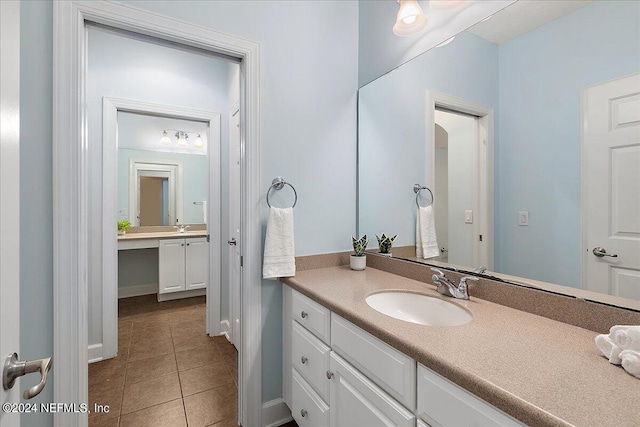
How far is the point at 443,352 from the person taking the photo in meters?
0.74

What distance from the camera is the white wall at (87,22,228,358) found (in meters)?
2.27

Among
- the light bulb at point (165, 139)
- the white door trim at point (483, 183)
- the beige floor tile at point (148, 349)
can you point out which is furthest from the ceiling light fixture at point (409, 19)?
the light bulb at point (165, 139)

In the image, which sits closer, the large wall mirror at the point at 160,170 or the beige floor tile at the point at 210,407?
the beige floor tile at the point at 210,407

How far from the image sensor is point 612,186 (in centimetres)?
88

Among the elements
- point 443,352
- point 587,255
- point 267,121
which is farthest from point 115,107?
point 587,255

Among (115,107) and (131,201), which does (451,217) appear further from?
(131,201)

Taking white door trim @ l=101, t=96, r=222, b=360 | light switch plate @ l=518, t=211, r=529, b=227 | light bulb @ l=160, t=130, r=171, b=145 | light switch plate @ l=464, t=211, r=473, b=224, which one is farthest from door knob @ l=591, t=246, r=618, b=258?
light bulb @ l=160, t=130, r=171, b=145

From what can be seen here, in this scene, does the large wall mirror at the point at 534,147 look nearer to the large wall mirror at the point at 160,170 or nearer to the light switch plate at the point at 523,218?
the light switch plate at the point at 523,218

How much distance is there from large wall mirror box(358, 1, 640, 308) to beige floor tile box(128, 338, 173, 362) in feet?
7.20

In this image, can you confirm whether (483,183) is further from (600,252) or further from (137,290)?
(137,290)

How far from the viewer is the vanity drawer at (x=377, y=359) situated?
823 millimetres

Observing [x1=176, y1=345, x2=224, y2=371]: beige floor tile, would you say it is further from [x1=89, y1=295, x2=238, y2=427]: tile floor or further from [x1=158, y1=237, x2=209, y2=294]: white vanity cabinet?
[x1=158, y1=237, x2=209, y2=294]: white vanity cabinet

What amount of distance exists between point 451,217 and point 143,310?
11.6 feet

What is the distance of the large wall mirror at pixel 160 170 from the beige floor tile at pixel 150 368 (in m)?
2.28
